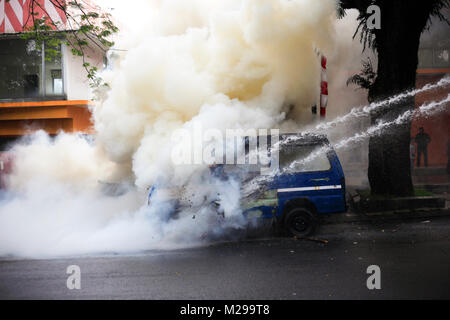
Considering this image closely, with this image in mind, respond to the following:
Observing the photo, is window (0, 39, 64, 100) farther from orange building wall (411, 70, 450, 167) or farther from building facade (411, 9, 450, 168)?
orange building wall (411, 70, 450, 167)

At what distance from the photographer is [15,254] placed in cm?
687

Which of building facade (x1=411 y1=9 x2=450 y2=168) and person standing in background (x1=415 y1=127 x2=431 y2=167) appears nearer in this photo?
person standing in background (x1=415 y1=127 x2=431 y2=167)

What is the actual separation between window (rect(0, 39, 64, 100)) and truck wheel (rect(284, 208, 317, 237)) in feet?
42.4

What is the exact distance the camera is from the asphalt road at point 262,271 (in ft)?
15.4

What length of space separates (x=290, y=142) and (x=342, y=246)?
7.13 feet

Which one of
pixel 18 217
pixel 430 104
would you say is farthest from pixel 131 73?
pixel 430 104

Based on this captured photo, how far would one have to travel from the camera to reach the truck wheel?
6.95 meters

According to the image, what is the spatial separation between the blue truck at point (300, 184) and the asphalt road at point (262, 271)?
577 millimetres

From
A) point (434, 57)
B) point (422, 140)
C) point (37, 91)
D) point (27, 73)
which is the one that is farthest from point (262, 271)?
point (434, 57)

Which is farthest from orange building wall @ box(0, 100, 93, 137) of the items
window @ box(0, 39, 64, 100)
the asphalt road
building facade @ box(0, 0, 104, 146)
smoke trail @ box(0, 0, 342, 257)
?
the asphalt road

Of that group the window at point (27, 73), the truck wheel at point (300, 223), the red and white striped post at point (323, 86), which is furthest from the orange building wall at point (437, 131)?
the window at point (27, 73)

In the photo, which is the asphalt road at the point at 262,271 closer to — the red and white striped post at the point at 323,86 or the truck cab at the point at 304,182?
the truck cab at the point at 304,182
